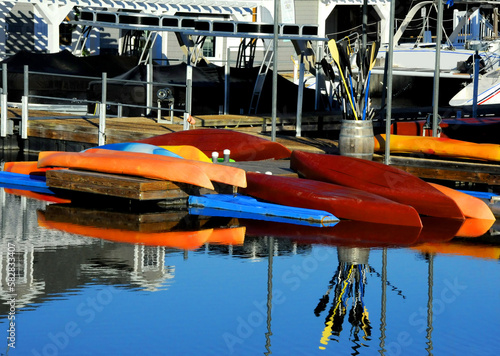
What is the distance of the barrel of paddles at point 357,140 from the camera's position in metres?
14.4

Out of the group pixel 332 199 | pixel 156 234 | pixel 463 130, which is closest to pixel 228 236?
pixel 156 234

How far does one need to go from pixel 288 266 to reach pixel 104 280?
1770mm

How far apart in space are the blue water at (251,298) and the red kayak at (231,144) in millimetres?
4463

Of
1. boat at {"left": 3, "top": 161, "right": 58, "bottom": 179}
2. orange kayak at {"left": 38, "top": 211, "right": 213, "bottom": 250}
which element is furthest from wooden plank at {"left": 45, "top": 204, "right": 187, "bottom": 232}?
boat at {"left": 3, "top": 161, "right": 58, "bottom": 179}

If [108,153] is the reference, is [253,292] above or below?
below

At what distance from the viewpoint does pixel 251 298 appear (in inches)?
314

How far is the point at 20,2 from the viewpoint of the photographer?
29656mm

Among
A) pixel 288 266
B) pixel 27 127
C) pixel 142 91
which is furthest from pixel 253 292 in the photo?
pixel 142 91

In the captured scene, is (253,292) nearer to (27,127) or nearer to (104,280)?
(104,280)

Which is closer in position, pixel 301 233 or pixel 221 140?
pixel 301 233

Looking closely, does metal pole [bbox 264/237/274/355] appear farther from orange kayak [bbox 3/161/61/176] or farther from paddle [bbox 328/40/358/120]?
orange kayak [bbox 3/161/61/176]

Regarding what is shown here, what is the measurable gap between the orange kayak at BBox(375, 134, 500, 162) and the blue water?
319 centimetres

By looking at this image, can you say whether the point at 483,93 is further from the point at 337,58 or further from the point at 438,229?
the point at 438,229

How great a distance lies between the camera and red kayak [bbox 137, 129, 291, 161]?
15102 millimetres
